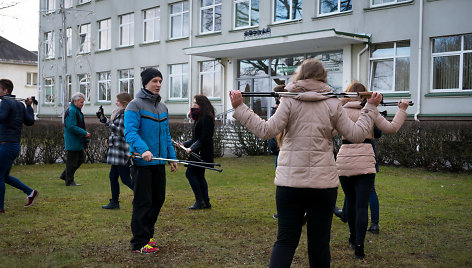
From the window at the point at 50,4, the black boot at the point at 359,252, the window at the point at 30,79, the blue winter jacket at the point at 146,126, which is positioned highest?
the window at the point at 50,4

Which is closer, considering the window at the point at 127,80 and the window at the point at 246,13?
the window at the point at 246,13

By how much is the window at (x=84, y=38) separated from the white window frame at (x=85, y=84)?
173 cm

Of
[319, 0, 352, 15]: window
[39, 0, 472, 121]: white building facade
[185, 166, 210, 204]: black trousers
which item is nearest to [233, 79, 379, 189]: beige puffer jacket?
[185, 166, 210, 204]: black trousers

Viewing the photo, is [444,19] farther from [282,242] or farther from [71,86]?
[71,86]

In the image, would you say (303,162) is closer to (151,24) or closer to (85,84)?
(151,24)

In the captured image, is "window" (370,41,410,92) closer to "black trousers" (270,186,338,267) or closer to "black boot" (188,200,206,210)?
"black boot" (188,200,206,210)

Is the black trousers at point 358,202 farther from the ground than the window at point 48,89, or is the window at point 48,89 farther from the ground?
the window at point 48,89

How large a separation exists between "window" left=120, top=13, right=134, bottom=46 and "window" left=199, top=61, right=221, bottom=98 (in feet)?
21.8

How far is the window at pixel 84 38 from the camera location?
3406 centimetres

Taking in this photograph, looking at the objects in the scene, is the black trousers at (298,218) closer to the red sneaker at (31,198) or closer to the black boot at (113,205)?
the black boot at (113,205)

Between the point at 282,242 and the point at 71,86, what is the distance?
34.7 meters

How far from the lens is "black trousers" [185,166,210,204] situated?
7996 millimetres

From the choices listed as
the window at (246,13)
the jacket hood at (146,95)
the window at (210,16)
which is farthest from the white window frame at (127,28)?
the jacket hood at (146,95)

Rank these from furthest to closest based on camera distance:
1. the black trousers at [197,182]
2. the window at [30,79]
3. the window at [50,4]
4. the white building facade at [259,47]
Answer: the window at [30,79] → the window at [50,4] → the white building facade at [259,47] → the black trousers at [197,182]
